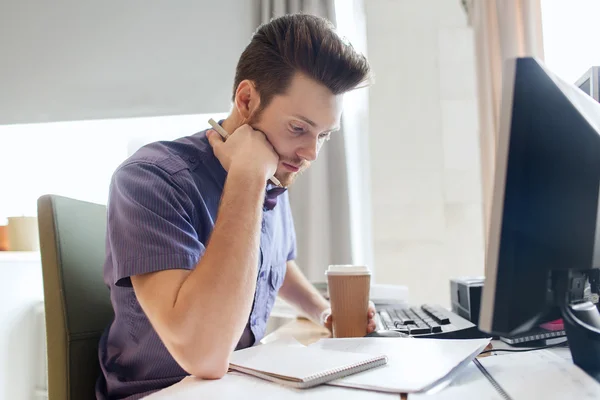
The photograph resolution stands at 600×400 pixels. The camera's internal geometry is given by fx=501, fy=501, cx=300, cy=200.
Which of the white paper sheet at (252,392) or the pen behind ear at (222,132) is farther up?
the pen behind ear at (222,132)

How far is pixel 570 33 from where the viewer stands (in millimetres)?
1956

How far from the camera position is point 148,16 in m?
2.25

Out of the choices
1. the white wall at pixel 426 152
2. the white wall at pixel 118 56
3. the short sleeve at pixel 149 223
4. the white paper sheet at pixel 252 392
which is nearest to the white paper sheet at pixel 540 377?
the white paper sheet at pixel 252 392

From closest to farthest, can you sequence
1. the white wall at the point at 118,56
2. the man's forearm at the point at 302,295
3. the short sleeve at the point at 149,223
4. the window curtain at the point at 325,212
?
the short sleeve at the point at 149,223 < the man's forearm at the point at 302,295 < the window curtain at the point at 325,212 < the white wall at the point at 118,56

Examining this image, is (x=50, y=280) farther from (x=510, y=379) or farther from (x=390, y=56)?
(x=390, y=56)

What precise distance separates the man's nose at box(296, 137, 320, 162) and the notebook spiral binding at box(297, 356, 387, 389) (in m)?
0.53

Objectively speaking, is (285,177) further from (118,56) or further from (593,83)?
(118,56)

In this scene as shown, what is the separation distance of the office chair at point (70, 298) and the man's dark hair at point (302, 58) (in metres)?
0.45

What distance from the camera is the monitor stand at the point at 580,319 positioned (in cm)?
56

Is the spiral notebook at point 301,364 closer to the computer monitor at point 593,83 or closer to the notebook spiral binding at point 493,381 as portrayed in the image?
the notebook spiral binding at point 493,381

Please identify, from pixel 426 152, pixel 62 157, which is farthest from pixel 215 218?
pixel 62 157

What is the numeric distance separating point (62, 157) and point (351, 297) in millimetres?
1875

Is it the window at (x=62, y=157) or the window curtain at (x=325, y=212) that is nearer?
the window curtain at (x=325, y=212)

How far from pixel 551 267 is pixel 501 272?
0.27 feet
